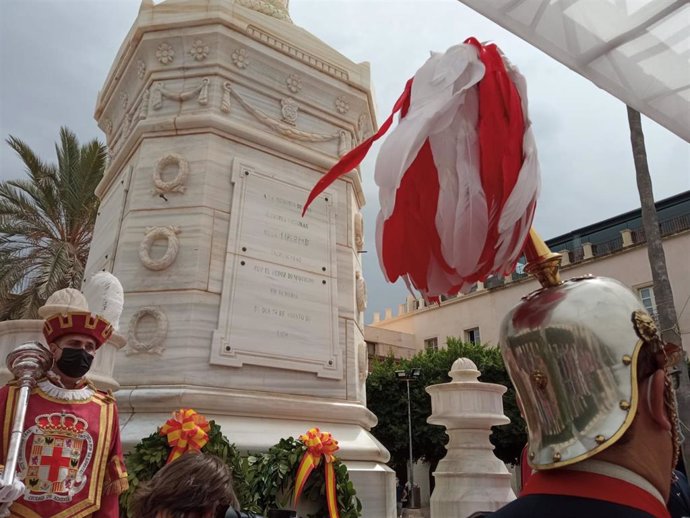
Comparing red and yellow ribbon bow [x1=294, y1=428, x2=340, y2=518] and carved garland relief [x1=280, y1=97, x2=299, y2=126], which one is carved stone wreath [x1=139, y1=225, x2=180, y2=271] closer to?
carved garland relief [x1=280, y1=97, x2=299, y2=126]

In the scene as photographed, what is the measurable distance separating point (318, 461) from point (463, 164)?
4123 mm

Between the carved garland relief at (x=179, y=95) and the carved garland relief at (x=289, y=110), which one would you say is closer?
the carved garland relief at (x=179, y=95)

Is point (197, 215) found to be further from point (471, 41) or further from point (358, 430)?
point (471, 41)

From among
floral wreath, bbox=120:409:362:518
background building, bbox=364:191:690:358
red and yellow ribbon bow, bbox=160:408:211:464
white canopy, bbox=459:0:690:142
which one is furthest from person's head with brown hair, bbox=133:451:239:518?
background building, bbox=364:191:690:358

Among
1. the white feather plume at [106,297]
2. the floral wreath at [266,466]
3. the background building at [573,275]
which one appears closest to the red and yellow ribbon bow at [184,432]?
the floral wreath at [266,466]

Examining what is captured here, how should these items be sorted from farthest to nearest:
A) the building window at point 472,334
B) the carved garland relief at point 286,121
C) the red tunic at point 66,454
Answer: the building window at point 472,334 < the carved garland relief at point 286,121 < the red tunic at point 66,454

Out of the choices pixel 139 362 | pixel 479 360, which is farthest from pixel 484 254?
pixel 479 360

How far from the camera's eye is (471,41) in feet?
4.85

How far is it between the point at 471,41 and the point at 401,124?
319 mm

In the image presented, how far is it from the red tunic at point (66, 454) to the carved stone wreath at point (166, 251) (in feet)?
7.61

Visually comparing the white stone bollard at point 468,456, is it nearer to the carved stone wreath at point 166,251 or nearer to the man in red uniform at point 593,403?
the carved stone wreath at point 166,251

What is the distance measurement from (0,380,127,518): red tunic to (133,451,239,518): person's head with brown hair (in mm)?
1841

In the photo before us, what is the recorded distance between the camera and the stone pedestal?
215 inches

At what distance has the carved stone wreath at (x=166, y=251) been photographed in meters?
5.81
